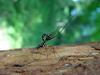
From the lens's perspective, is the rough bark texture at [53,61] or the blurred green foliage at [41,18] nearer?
the rough bark texture at [53,61]

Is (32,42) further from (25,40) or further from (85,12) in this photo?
(85,12)

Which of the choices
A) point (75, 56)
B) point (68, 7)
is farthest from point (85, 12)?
point (75, 56)

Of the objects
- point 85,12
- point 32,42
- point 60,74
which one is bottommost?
point 60,74

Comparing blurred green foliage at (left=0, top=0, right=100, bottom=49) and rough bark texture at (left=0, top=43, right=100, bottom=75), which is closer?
rough bark texture at (left=0, top=43, right=100, bottom=75)

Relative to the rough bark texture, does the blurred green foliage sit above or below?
above

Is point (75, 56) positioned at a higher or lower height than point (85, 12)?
lower
